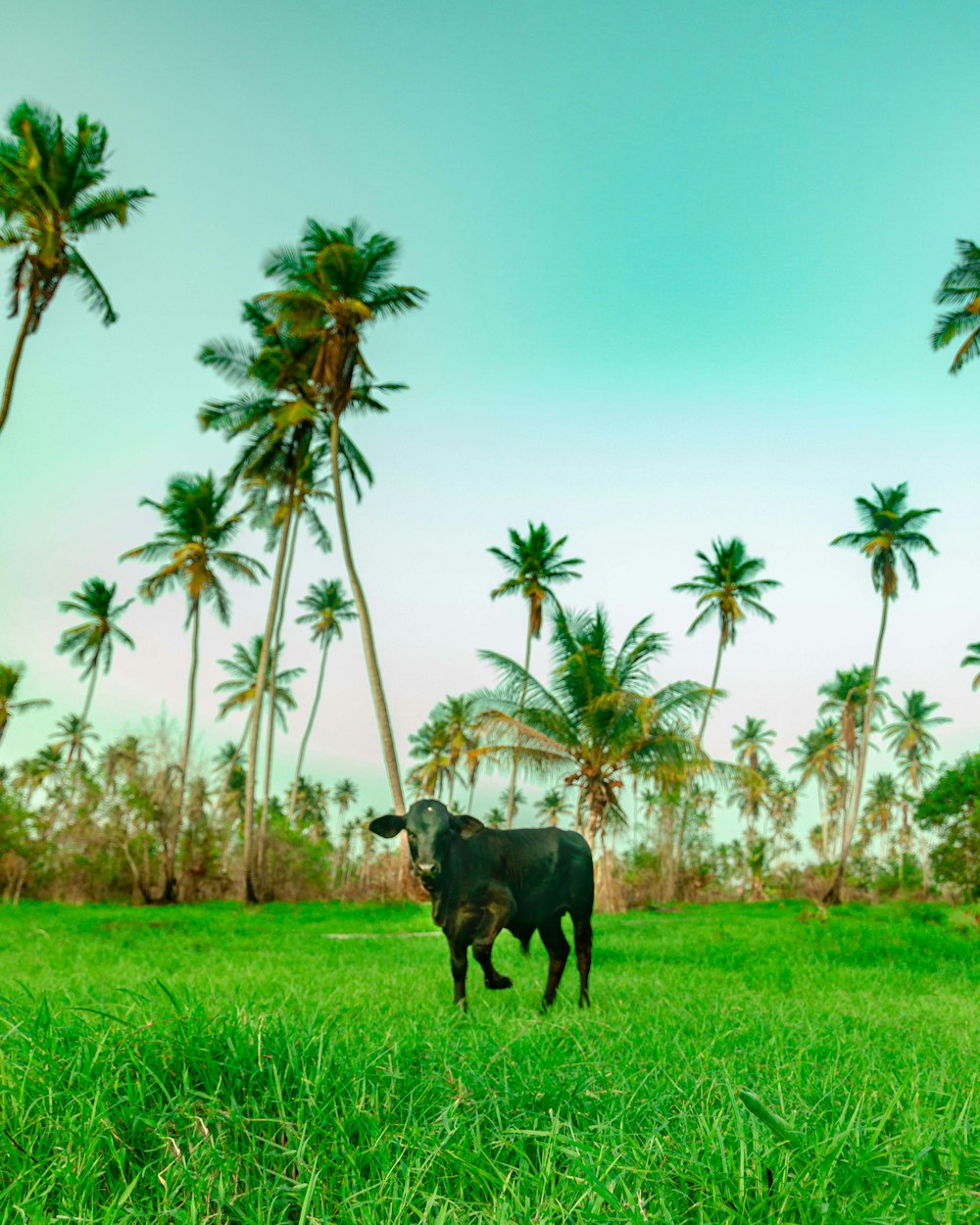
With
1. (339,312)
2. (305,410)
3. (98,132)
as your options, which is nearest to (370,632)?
(305,410)

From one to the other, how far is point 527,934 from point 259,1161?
4.55 m

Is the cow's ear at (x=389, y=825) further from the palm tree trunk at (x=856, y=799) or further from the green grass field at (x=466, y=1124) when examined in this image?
the palm tree trunk at (x=856, y=799)

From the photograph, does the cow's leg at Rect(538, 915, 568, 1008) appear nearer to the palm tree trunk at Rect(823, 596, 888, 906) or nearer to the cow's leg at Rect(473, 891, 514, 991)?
the cow's leg at Rect(473, 891, 514, 991)

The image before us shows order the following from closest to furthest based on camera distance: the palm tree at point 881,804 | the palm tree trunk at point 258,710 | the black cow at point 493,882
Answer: the black cow at point 493,882
the palm tree trunk at point 258,710
the palm tree at point 881,804

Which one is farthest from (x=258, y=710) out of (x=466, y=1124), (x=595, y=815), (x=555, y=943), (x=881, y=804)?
(x=881, y=804)

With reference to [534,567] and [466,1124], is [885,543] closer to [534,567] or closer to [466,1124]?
[534,567]

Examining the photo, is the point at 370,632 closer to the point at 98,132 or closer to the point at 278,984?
the point at 98,132

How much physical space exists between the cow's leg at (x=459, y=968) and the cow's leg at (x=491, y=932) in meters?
0.10

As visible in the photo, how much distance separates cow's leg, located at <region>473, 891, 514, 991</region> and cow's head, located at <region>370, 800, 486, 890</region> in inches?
19.5

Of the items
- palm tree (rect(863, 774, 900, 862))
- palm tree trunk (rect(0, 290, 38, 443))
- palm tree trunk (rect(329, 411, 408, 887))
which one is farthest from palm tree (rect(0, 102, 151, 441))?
palm tree (rect(863, 774, 900, 862))

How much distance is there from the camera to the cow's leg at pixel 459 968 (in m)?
5.74

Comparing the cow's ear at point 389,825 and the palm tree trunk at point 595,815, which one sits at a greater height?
the cow's ear at point 389,825

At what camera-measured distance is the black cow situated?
19.1 feet

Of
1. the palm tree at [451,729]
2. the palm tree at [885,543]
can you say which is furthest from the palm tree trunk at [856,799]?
→ the palm tree at [451,729]
